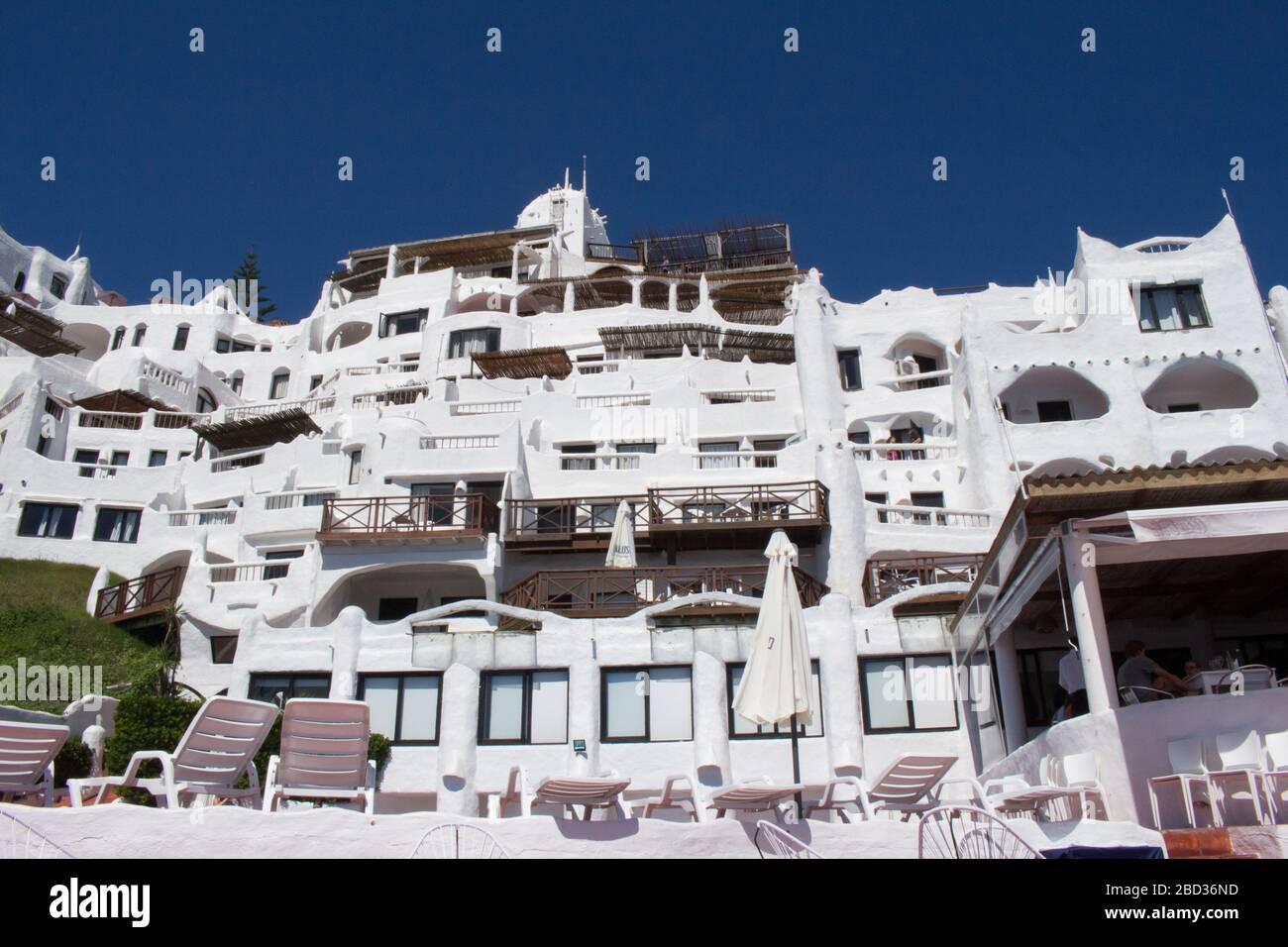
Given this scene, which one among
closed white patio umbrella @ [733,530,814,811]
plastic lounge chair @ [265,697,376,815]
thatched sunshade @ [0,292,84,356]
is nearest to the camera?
plastic lounge chair @ [265,697,376,815]

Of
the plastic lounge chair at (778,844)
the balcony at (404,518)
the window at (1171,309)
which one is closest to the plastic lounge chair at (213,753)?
the plastic lounge chair at (778,844)

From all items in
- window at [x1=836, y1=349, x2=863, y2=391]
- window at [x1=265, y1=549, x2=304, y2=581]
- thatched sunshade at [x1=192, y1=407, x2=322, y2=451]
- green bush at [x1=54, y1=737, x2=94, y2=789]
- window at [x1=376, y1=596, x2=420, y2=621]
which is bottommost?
green bush at [x1=54, y1=737, x2=94, y2=789]

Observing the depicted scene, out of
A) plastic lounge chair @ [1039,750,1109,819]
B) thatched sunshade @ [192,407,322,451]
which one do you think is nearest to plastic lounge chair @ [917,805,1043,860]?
plastic lounge chair @ [1039,750,1109,819]

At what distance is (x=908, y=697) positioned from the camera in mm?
19812

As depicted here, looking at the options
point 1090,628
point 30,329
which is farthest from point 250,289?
point 1090,628

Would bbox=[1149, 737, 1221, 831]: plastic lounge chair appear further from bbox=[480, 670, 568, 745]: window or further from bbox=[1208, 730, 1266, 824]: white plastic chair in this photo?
bbox=[480, 670, 568, 745]: window

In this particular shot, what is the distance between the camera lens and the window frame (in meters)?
19.6

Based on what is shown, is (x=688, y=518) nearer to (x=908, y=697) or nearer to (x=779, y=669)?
(x=908, y=697)

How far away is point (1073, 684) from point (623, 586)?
41.5ft

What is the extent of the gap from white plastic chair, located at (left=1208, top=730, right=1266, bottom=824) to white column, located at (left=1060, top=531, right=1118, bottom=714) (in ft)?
3.76

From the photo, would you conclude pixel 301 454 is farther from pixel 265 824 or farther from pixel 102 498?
pixel 265 824

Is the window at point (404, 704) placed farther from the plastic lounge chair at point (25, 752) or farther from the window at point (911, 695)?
the plastic lounge chair at point (25, 752)

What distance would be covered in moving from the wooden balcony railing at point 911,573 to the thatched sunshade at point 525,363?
21177 millimetres
